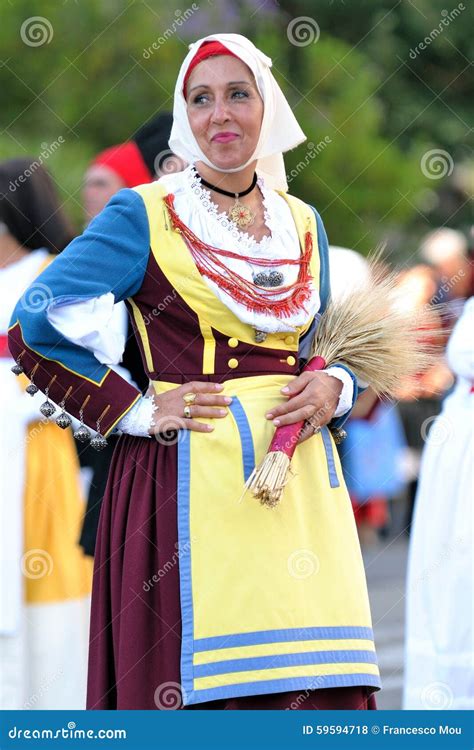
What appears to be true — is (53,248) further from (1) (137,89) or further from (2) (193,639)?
(1) (137,89)

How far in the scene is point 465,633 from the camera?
6012mm

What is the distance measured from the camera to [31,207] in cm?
593

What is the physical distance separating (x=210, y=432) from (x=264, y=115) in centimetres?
83

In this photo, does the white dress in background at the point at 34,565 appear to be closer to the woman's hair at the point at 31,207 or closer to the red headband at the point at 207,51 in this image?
the woman's hair at the point at 31,207

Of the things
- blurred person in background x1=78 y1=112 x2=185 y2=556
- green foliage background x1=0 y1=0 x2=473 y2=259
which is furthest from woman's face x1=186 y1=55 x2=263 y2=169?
green foliage background x1=0 y1=0 x2=473 y2=259

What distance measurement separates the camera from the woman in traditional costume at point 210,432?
376cm

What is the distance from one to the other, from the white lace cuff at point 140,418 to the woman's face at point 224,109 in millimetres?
649

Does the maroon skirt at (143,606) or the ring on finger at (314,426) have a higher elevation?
the ring on finger at (314,426)

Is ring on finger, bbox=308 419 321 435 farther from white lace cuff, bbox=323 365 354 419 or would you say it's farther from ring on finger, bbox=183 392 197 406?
ring on finger, bbox=183 392 197 406

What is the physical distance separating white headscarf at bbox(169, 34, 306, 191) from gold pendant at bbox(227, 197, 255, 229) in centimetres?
9

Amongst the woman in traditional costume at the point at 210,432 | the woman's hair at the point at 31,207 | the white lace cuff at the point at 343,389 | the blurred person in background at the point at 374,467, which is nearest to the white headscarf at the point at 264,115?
the woman in traditional costume at the point at 210,432

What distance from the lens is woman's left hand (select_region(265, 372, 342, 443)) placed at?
3840 millimetres

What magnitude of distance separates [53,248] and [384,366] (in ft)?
7.23

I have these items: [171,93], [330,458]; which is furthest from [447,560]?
[171,93]
